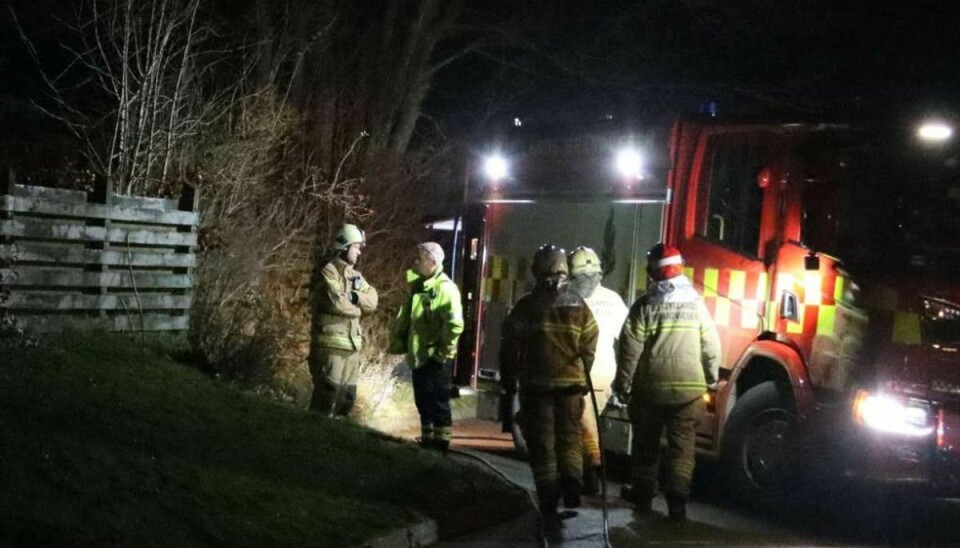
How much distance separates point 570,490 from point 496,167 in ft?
13.6

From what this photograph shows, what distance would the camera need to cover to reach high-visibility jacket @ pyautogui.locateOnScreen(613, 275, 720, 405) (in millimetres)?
8570

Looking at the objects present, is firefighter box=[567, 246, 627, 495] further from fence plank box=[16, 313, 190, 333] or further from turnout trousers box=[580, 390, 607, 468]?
fence plank box=[16, 313, 190, 333]

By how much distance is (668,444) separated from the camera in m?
8.68

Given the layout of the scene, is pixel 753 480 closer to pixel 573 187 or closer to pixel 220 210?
pixel 573 187

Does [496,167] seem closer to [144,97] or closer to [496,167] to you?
[496,167]

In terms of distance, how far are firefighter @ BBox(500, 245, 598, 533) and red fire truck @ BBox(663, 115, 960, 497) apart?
1.51 meters

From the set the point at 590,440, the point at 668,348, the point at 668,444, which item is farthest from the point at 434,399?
the point at 668,348

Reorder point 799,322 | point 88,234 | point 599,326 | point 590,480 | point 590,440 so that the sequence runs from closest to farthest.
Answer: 1. point 799,322
2. point 590,440
3. point 590,480
4. point 599,326
5. point 88,234

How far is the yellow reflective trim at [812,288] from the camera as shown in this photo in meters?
8.65

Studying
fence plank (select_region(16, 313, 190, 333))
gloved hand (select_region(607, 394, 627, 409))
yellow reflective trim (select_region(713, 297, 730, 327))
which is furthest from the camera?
gloved hand (select_region(607, 394, 627, 409))

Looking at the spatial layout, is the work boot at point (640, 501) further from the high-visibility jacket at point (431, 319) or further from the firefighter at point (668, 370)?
the high-visibility jacket at point (431, 319)

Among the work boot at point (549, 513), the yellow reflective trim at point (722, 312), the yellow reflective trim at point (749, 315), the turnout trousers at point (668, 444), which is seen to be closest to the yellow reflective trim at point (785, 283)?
the yellow reflective trim at point (749, 315)

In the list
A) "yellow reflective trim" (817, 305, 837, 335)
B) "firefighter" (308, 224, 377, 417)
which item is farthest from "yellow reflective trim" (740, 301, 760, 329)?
"firefighter" (308, 224, 377, 417)

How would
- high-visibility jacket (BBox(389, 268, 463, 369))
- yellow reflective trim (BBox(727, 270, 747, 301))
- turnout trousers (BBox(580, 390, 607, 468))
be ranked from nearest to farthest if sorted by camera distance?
turnout trousers (BBox(580, 390, 607, 468))
yellow reflective trim (BBox(727, 270, 747, 301))
high-visibility jacket (BBox(389, 268, 463, 369))
